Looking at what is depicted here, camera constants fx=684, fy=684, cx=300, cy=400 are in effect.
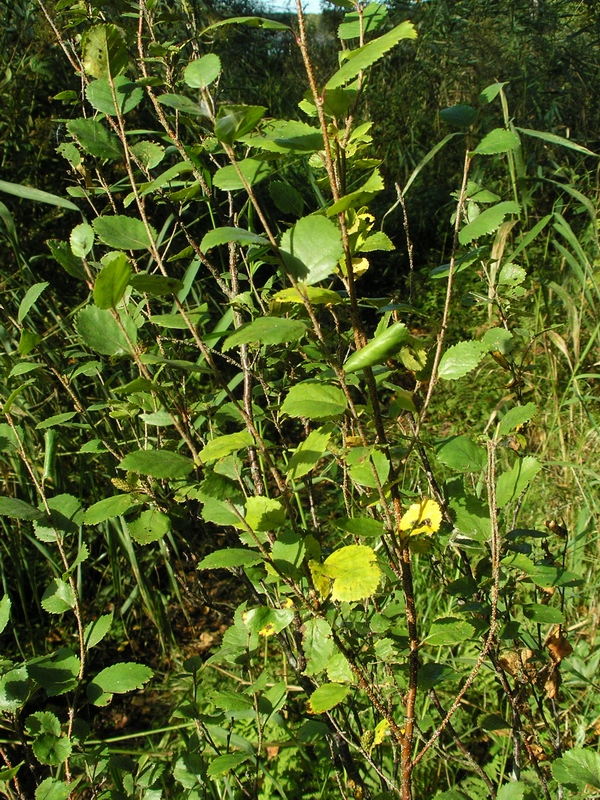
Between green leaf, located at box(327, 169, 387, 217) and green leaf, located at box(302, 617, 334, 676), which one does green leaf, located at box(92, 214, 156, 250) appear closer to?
green leaf, located at box(327, 169, 387, 217)

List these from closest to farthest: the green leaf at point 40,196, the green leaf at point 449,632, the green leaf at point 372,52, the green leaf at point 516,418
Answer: the green leaf at point 372,52
the green leaf at point 449,632
the green leaf at point 516,418
the green leaf at point 40,196

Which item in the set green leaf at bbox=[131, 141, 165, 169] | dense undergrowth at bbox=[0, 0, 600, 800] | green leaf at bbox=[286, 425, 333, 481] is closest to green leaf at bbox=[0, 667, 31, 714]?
dense undergrowth at bbox=[0, 0, 600, 800]

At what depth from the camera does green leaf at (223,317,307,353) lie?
48cm

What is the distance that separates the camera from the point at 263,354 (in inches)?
37.6

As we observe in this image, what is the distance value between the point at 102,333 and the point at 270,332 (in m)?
0.22

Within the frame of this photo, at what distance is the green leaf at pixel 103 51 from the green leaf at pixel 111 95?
11 millimetres

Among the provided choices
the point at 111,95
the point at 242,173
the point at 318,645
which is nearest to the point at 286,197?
the point at 242,173

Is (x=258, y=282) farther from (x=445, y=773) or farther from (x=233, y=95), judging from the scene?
(x=445, y=773)

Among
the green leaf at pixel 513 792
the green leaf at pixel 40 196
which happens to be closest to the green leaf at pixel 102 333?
the green leaf at pixel 40 196

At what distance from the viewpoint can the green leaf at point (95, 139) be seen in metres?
0.70

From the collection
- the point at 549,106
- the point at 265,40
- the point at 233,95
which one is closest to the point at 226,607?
the point at 233,95

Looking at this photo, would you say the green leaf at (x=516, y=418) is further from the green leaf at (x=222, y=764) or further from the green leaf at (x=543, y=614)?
the green leaf at (x=222, y=764)

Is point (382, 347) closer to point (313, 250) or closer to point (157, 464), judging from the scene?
point (313, 250)

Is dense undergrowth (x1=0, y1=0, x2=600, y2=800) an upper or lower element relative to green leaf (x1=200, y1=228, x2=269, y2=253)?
lower
